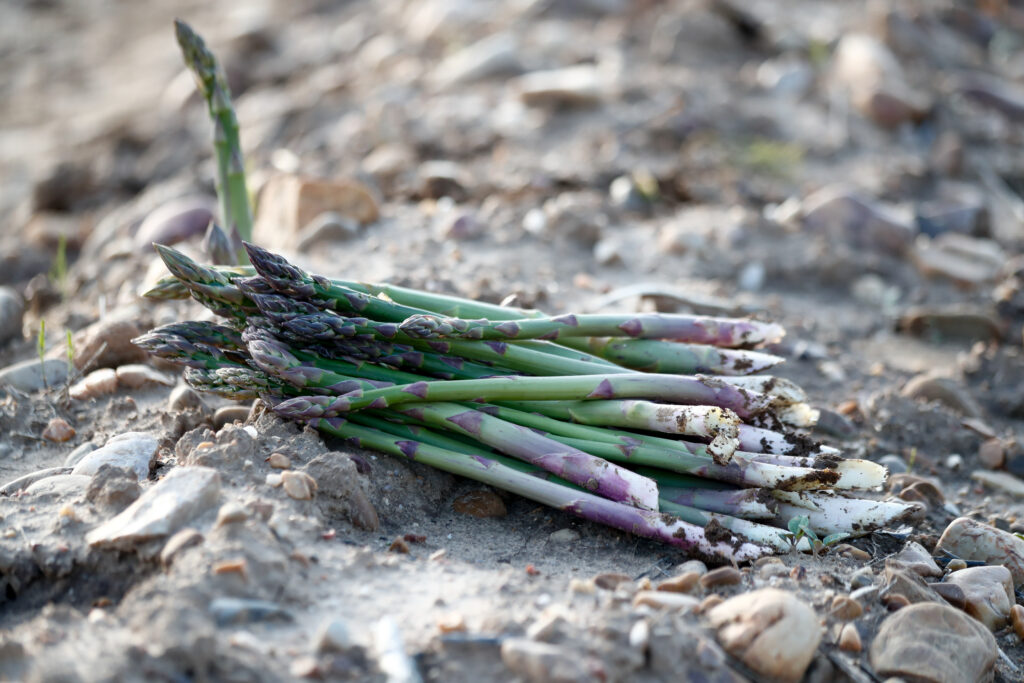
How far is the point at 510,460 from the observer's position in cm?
280

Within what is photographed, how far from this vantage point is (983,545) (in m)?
2.82

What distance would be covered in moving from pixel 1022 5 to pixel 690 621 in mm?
9740

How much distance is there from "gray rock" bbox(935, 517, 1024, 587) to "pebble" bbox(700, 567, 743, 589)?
36.7 inches

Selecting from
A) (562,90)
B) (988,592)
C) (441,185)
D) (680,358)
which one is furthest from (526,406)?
(562,90)

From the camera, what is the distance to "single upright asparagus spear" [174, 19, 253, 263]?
12.0ft

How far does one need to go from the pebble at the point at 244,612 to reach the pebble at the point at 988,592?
191cm

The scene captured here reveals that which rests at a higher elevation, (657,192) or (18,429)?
(18,429)

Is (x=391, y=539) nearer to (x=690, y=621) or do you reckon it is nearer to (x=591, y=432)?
(x=591, y=432)

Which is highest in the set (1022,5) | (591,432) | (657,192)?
(591,432)

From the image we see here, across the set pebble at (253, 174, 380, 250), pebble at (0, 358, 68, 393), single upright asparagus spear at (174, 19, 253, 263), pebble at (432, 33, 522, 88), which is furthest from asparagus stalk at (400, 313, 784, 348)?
pebble at (432, 33, 522, 88)

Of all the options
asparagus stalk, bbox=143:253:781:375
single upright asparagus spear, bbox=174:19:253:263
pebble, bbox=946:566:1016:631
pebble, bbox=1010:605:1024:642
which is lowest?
pebble, bbox=1010:605:1024:642

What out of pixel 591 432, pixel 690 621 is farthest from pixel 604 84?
pixel 690 621

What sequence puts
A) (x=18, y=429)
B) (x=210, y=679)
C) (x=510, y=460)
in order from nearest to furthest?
(x=210, y=679) < (x=510, y=460) < (x=18, y=429)

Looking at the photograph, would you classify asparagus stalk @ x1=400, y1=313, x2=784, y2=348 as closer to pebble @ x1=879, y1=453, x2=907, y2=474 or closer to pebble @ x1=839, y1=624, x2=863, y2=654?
pebble @ x1=879, y1=453, x2=907, y2=474
